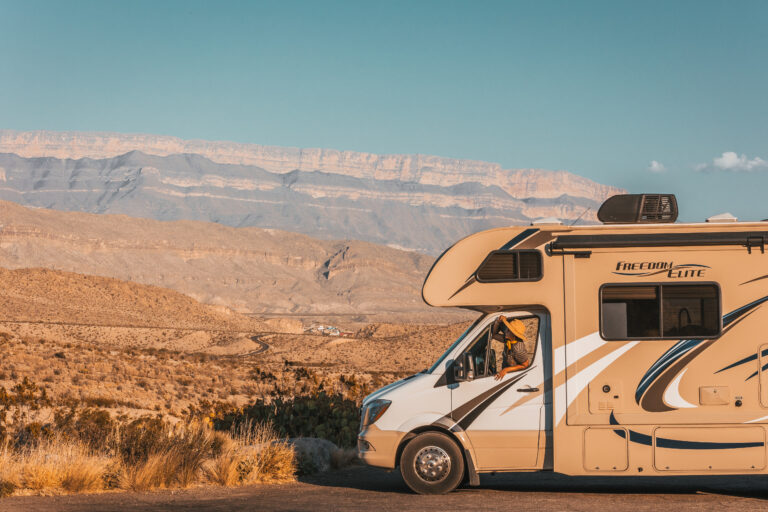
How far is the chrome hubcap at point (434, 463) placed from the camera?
10555 mm

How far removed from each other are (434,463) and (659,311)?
124 inches

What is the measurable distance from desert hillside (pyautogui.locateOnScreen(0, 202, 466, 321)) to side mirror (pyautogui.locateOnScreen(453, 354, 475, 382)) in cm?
12662

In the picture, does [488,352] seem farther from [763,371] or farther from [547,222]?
[763,371]

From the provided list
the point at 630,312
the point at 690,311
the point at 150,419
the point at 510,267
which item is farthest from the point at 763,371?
the point at 150,419

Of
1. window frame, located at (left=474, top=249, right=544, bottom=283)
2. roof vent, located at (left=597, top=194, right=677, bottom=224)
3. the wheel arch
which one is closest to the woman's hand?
the wheel arch

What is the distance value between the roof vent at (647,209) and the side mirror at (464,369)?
2339 millimetres

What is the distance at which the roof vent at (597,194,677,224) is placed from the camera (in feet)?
34.7

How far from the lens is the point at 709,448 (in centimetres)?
1000

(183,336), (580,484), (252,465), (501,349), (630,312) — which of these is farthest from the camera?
(183,336)

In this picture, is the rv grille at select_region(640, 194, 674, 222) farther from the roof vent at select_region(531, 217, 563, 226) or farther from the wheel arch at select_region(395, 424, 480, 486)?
the wheel arch at select_region(395, 424, 480, 486)

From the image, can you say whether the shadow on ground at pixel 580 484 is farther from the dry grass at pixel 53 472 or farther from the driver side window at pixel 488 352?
the dry grass at pixel 53 472

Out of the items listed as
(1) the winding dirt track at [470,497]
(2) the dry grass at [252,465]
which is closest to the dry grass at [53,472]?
(1) the winding dirt track at [470,497]

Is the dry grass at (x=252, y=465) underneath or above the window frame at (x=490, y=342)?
underneath

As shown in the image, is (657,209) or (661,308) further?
(657,209)
